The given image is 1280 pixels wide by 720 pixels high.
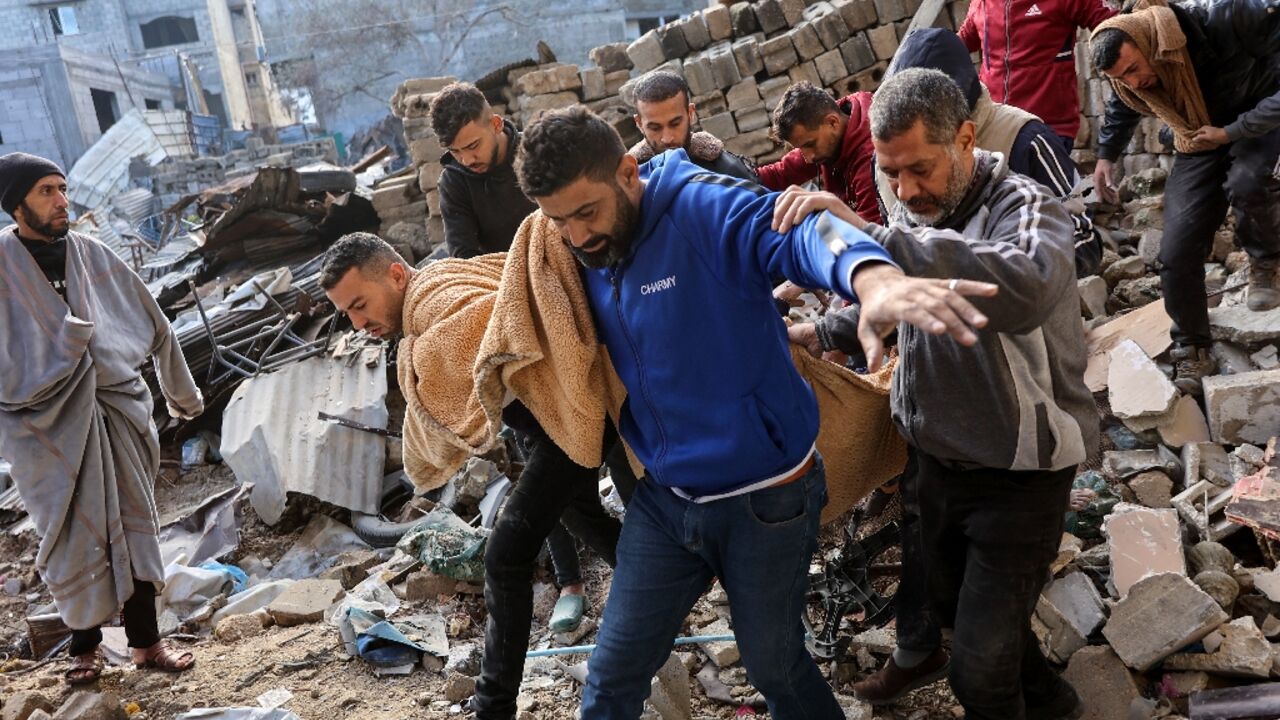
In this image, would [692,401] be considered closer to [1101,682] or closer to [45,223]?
[1101,682]

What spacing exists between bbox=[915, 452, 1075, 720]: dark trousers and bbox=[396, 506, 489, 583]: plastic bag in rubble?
8.50ft

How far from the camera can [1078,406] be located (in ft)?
7.45

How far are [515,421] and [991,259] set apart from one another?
Result: 1.48 metres

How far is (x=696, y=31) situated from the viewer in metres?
8.57

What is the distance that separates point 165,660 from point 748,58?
20.9 feet

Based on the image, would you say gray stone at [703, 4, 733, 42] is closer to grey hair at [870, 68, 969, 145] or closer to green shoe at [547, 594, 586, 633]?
green shoe at [547, 594, 586, 633]

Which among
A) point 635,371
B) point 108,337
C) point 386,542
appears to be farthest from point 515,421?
point 386,542

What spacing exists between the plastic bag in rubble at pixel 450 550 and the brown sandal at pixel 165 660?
1093 mm

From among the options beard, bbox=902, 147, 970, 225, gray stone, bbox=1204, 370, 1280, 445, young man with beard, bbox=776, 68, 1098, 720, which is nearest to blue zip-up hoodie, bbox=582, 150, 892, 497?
young man with beard, bbox=776, 68, 1098, 720

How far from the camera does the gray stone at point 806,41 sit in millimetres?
8070

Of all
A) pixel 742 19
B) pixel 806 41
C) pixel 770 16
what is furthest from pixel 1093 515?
pixel 742 19

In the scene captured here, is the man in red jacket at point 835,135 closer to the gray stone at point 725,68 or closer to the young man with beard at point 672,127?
the young man with beard at point 672,127

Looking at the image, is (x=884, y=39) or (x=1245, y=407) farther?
(x=884, y=39)

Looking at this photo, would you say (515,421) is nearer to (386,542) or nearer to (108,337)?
(108,337)
